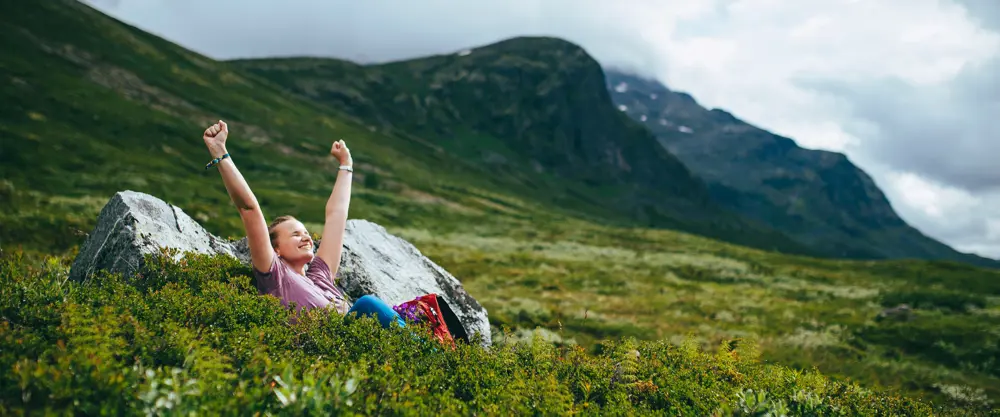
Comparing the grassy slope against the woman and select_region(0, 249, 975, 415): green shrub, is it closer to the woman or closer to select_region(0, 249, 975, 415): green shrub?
the woman

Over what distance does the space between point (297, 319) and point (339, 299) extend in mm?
1816

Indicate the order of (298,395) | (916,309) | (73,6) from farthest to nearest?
1. (73,6)
2. (916,309)
3. (298,395)

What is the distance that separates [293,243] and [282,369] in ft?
10.5

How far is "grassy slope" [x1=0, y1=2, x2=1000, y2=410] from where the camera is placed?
2402 cm

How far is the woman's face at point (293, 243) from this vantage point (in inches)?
294

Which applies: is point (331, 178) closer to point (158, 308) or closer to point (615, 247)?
point (615, 247)

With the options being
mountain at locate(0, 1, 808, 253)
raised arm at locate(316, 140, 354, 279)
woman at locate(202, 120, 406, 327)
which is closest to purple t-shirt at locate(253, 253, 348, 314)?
woman at locate(202, 120, 406, 327)

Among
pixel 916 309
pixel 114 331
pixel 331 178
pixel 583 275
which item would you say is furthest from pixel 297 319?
pixel 331 178

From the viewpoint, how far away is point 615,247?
68438 mm

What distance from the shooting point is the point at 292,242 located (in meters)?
7.46

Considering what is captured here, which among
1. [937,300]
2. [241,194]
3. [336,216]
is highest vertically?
[937,300]

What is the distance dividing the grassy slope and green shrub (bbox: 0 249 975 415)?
6.34 m

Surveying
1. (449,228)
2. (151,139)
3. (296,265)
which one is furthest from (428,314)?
(151,139)

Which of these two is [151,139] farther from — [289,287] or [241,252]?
[289,287]
